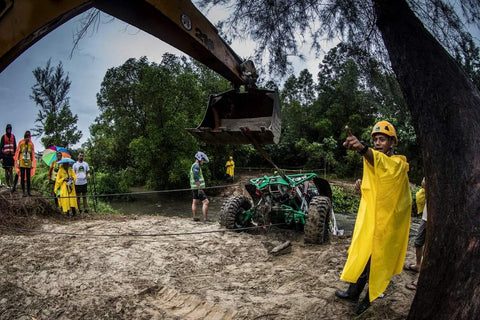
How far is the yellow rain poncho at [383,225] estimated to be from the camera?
8.71 feet

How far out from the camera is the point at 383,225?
105 inches

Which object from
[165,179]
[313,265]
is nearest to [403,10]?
[313,265]

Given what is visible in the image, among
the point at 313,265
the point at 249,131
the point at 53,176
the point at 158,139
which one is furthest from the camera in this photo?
the point at 158,139

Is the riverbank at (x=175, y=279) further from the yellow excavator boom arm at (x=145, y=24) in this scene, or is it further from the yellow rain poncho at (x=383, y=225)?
the yellow excavator boom arm at (x=145, y=24)

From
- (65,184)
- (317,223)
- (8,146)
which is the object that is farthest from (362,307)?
(8,146)

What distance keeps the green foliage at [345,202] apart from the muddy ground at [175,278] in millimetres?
8950

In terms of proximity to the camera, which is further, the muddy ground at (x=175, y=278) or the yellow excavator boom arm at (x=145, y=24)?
the muddy ground at (x=175, y=278)

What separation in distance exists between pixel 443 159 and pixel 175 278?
344 cm

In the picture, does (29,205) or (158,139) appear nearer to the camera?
(29,205)

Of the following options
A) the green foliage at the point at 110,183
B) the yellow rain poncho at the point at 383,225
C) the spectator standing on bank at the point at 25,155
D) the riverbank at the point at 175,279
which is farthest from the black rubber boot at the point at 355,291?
the green foliage at the point at 110,183

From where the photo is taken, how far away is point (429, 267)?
2.06m

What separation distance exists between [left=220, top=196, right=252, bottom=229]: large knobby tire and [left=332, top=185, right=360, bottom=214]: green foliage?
8.84 metres

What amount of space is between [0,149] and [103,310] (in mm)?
6688

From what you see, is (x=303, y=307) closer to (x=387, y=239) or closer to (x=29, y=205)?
(x=387, y=239)
